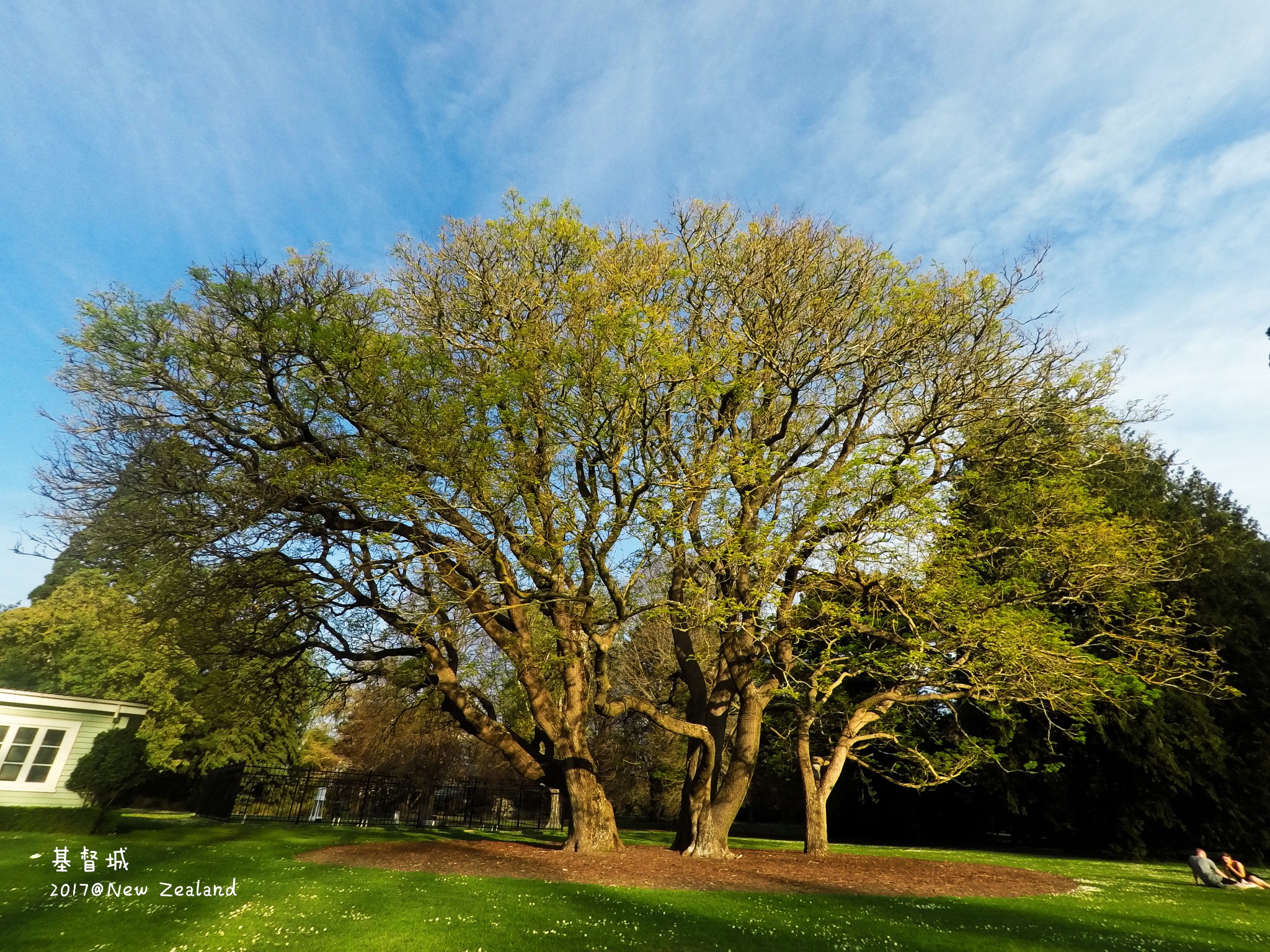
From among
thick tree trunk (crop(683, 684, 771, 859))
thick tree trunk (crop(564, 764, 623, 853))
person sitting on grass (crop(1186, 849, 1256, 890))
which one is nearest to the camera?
person sitting on grass (crop(1186, 849, 1256, 890))

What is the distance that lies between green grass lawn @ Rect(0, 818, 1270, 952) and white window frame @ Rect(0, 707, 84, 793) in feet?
37.7

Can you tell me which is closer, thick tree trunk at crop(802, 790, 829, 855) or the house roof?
thick tree trunk at crop(802, 790, 829, 855)

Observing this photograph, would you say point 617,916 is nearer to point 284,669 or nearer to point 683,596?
point 683,596

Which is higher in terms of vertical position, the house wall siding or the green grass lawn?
the house wall siding

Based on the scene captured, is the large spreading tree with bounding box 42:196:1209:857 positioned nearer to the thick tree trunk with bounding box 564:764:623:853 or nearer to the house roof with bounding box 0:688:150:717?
the thick tree trunk with bounding box 564:764:623:853

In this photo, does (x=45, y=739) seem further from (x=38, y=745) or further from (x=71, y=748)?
(x=71, y=748)

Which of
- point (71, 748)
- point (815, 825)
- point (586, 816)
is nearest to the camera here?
point (586, 816)

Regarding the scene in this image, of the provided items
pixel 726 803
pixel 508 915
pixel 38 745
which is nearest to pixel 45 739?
pixel 38 745

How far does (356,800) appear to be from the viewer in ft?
90.3

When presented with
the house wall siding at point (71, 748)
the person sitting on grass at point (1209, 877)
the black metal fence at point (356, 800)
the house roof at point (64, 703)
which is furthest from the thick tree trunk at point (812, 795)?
the house wall siding at point (71, 748)

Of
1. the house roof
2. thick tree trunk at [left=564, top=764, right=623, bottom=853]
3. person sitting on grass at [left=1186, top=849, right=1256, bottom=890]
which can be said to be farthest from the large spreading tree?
the house roof

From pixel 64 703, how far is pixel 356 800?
10979mm

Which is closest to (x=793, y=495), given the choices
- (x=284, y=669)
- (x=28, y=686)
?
(x=284, y=669)

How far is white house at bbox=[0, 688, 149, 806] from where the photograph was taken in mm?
22312
